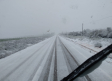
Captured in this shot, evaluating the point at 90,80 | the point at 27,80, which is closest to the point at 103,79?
the point at 90,80

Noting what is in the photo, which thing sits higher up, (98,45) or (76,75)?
(76,75)

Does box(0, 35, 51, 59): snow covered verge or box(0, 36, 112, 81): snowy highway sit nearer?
box(0, 36, 112, 81): snowy highway

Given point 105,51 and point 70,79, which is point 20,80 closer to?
point 70,79

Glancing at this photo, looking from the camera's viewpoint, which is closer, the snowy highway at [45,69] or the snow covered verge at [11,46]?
the snowy highway at [45,69]

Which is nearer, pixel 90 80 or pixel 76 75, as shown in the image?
pixel 76 75

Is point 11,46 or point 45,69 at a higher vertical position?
point 45,69

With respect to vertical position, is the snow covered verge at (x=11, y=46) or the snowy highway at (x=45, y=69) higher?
the snowy highway at (x=45, y=69)

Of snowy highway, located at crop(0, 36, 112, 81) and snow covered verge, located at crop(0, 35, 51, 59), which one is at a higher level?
snowy highway, located at crop(0, 36, 112, 81)

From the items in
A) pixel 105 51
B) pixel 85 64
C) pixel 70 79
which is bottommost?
pixel 70 79

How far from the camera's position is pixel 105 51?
138 centimetres

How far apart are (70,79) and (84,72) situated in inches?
11.4

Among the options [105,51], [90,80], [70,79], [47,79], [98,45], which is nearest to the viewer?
[105,51]

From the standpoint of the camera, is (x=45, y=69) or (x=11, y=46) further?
(x=11, y=46)

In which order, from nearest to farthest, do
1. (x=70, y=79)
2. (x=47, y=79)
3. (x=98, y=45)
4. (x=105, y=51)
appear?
(x=105, y=51)
(x=70, y=79)
(x=47, y=79)
(x=98, y=45)
